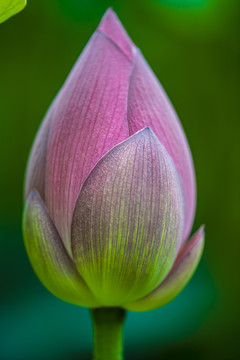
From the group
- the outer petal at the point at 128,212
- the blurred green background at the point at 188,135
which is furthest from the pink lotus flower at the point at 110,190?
the blurred green background at the point at 188,135

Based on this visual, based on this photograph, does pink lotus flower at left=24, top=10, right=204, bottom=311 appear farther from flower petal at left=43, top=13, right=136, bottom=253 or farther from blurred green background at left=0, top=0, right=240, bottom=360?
blurred green background at left=0, top=0, right=240, bottom=360

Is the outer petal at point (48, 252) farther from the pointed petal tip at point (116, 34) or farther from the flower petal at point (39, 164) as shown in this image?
the pointed petal tip at point (116, 34)

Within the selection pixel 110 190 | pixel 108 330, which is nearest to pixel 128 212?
pixel 110 190

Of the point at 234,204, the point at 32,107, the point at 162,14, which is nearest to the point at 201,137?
the point at 234,204

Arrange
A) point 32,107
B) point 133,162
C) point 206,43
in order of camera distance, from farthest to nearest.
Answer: point 206,43 → point 32,107 → point 133,162

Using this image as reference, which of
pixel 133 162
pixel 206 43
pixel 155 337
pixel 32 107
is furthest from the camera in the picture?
pixel 206 43

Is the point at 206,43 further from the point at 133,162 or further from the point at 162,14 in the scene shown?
the point at 133,162
